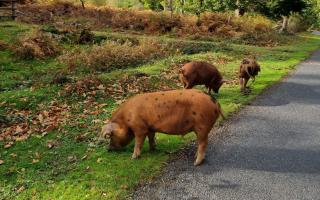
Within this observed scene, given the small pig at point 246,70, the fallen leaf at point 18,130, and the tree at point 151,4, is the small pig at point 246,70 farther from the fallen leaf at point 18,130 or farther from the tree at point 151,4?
the tree at point 151,4

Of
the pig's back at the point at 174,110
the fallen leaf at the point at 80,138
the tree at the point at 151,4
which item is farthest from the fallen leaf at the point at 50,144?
the tree at the point at 151,4

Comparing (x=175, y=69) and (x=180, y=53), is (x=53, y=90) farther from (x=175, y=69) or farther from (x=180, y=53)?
(x=180, y=53)

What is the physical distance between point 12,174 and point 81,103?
501 cm

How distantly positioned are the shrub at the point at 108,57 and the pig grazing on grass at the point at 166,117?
10961 mm

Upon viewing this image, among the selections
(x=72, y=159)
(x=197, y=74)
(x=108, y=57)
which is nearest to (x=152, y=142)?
(x=72, y=159)

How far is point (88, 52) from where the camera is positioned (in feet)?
68.7

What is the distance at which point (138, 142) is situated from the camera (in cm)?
866

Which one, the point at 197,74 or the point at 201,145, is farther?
the point at 197,74

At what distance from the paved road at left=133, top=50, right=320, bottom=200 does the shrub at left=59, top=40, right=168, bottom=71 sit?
8506mm

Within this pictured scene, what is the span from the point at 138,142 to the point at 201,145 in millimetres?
1273

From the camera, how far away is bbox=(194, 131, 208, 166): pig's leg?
822cm

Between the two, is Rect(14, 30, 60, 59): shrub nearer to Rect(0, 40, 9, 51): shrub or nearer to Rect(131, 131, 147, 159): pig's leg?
Rect(0, 40, 9, 51): shrub

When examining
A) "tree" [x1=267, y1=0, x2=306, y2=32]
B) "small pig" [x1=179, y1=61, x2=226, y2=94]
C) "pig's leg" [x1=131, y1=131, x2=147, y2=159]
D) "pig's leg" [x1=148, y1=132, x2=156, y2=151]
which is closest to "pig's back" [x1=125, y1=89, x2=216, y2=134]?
"pig's leg" [x1=131, y1=131, x2=147, y2=159]

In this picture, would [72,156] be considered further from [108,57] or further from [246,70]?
[108,57]
